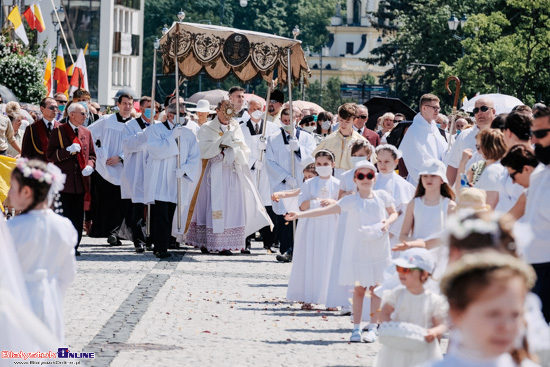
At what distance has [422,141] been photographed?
586 inches

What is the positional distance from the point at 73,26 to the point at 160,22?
1550 cm

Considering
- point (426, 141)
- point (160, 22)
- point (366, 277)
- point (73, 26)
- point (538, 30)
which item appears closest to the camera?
point (366, 277)

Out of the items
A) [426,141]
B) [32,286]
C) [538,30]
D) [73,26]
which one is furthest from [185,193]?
[73,26]

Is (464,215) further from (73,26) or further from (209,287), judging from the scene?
(73,26)

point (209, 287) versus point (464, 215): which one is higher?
point (464, 215)

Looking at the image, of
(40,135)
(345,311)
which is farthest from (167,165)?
(345,311)

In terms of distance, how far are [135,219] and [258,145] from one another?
2007 mm

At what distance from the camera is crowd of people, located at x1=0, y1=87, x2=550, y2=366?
4.56 m

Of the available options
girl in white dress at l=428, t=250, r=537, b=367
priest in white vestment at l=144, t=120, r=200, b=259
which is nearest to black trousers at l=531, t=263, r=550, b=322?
girl in white dress at l=428, t=250, r=537, b=367

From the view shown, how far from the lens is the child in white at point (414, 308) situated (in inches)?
273

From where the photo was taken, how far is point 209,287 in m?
13.7

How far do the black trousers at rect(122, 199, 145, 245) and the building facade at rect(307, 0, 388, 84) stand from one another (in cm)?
13257

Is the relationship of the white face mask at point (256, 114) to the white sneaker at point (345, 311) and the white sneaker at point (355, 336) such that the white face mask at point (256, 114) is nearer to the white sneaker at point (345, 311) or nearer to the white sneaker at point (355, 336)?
the white sneaker at point (345, 311)

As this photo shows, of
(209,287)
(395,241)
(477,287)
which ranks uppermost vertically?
(477,287)
